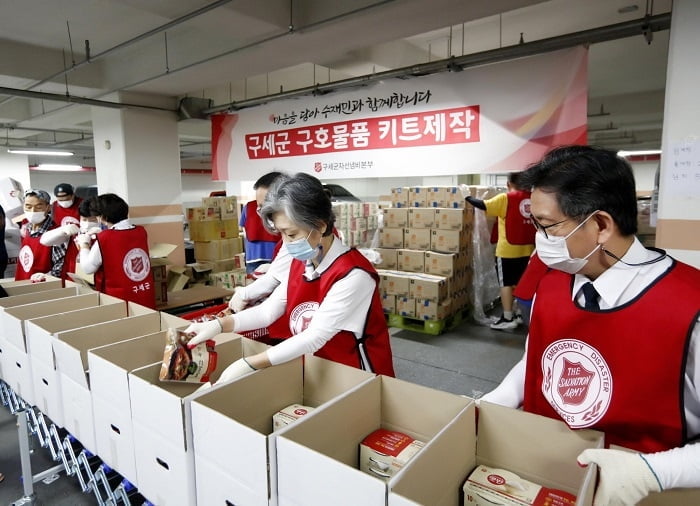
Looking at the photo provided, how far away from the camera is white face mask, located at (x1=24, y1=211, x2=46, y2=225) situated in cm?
366

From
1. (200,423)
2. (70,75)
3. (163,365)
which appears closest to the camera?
(200,423)

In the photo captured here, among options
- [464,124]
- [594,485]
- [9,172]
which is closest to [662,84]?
[464,124]

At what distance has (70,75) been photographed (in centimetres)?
483

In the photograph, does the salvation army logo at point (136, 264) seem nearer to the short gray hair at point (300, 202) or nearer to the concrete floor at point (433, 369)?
the concrete floor at point (433, 369)

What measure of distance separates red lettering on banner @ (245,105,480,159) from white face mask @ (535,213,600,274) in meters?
2.60

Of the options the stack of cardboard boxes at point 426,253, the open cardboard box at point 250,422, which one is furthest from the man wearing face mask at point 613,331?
the stack of cardboard boxes at point 426,253

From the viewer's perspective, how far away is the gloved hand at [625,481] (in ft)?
2.76

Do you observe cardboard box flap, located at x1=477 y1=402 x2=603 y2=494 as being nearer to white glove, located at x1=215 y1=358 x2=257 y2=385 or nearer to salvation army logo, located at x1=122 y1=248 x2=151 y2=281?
white glove, located at x1=215 y1=358 x2=257 y2=385

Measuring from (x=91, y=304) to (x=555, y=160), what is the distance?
2.37 metres

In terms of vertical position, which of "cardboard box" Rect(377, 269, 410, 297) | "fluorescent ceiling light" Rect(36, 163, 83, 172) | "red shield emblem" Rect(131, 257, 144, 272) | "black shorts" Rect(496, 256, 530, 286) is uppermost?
"fluorescent ceiling light" Rect(36, 163, 83, 172)

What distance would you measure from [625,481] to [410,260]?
4.21 m

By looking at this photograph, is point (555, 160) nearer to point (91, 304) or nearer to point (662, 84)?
point (91, 304)

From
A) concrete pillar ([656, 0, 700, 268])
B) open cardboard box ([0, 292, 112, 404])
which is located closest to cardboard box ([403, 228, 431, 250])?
concrete pillar ([656, 0, 700, 268])

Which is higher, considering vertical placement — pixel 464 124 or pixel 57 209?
pixel 464 124
